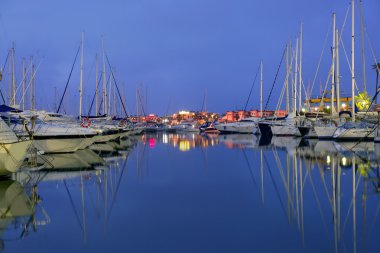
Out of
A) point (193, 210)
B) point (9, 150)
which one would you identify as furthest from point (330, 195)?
point (9, 150)

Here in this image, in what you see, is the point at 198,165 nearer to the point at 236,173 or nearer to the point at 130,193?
the point at 236,173

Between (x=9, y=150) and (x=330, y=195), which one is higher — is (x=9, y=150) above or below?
above

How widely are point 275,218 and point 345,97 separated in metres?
62.1

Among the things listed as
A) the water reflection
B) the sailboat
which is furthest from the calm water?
the sailboat

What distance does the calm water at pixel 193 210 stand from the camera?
27.2 feet

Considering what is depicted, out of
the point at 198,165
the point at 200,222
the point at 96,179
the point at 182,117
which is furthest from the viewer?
the point at 182,117

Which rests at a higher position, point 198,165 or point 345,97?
point 345,97

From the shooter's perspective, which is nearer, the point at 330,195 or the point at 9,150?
the point at 330,195

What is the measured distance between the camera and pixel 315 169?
63.8ft

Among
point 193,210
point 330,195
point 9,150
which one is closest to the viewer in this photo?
point 193,210

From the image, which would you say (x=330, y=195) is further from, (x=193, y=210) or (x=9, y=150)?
(x=9, y=150)

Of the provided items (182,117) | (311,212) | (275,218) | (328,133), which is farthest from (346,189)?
(182,117)

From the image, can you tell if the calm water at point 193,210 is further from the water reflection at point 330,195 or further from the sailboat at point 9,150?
the sailboat at point 9,150

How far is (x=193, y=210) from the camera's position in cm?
1146
